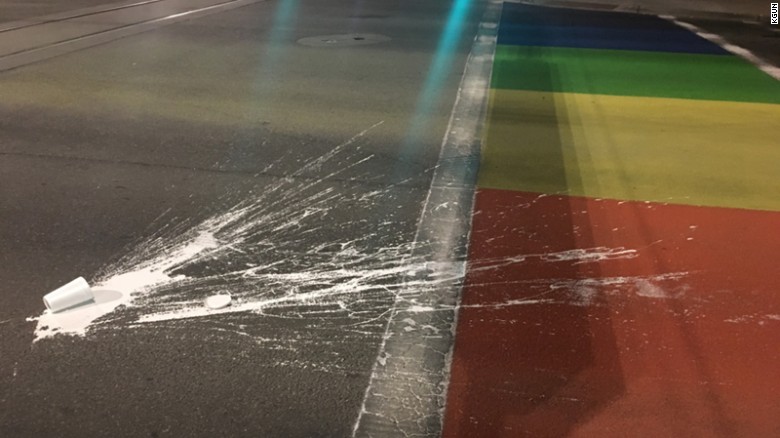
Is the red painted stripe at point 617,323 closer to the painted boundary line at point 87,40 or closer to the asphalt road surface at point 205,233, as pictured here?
the asphalt road surface at point 205,233

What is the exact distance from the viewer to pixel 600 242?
5.00 m

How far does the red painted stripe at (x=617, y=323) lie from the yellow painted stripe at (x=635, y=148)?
0.44 m

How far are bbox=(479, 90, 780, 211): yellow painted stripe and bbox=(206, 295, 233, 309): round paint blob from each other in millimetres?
2739

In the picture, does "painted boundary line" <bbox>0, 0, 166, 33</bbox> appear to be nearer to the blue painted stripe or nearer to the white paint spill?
the blue painted stripe

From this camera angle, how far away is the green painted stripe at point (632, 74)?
994 centimetres

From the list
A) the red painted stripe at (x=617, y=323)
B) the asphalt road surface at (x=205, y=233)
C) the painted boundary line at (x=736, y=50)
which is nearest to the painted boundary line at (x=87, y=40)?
the asphalt road surface at (x=205, y=233)

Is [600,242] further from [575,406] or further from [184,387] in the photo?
[184,387]

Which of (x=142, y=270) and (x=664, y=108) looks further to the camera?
(x=664, y=108)

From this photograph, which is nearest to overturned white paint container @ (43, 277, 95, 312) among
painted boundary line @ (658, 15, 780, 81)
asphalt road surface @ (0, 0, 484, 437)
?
asphalt road surface @ (0, 0, 484, 437)

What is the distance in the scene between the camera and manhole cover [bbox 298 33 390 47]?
1284 centimetres

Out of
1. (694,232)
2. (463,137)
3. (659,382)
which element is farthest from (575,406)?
(463,137)

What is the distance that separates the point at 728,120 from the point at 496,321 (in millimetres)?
5883

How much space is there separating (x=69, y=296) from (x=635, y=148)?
218 inches

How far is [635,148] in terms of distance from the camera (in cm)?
730
